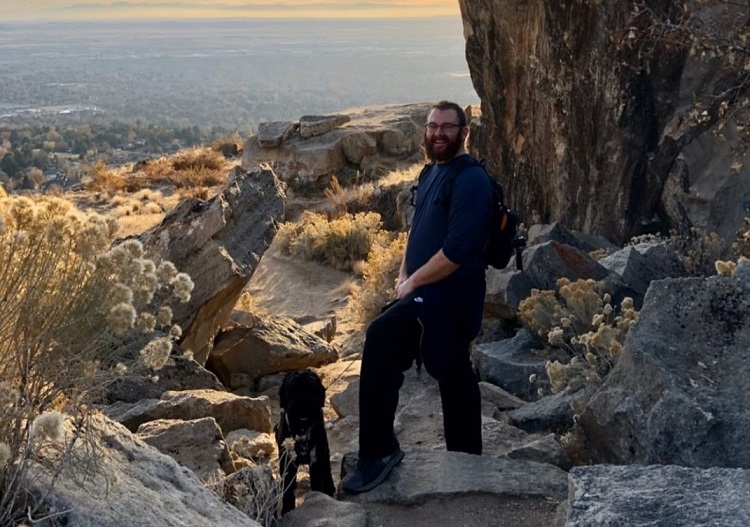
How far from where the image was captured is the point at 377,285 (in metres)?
9.88

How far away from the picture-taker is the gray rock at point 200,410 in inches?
202

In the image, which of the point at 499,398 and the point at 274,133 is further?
the point at 274,133

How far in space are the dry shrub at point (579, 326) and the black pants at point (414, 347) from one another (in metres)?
0.74

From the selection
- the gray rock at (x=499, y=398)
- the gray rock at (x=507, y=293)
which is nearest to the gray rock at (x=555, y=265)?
the gray rock at (x=507, y=293)

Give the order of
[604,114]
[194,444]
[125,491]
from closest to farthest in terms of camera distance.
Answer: [125,491]
[194,444]
[604,114]

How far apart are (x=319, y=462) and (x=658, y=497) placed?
190cm

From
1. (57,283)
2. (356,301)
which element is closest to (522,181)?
(356,301)

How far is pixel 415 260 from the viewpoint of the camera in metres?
4.31

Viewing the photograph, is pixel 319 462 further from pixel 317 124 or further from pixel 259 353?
pixel 317 124

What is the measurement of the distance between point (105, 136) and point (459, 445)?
1972 inches

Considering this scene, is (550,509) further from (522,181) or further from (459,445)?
(522,181)

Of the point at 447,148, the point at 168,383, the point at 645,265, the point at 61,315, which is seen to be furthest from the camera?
the point at 645,265

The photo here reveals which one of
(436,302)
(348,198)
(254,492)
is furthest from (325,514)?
(348,198)

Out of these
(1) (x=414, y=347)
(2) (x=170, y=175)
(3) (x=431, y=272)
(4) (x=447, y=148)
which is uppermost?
(4) (x=447, y=148)
